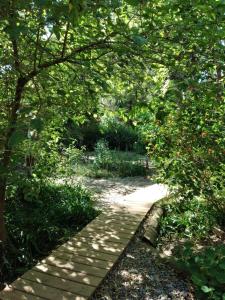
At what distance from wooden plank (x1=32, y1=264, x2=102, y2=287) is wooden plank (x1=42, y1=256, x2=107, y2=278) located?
60 mm

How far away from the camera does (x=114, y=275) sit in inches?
135

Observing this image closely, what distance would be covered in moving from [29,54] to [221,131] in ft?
8.38

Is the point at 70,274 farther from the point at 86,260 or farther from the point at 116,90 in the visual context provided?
the point at 116,90

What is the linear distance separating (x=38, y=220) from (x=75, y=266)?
142 cm

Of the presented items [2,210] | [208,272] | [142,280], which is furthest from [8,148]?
[208,272]

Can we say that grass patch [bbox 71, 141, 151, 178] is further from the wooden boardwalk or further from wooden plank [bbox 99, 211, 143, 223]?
the wooden boardwalk

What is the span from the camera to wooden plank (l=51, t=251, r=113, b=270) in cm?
348

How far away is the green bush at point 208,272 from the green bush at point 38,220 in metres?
1.80

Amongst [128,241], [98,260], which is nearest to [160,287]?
[98,260]

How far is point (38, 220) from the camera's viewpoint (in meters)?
4.66

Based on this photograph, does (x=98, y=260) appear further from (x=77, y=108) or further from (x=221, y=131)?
(x=221, y=131)

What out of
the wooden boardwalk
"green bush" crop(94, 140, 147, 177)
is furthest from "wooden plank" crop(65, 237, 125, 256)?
"green bush" crop(94, 140, 147, 177)

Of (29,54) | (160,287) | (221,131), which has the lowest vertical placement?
(160,287)

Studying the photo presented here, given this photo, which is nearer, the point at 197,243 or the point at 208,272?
the point at 208,272
